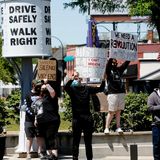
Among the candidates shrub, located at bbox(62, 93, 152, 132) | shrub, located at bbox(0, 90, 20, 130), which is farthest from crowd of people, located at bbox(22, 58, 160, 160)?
shrub, located at bbox(0, 90, 20, 130)

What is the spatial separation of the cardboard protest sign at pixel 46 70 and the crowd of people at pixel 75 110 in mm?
134

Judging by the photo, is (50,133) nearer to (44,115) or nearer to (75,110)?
(44,115)

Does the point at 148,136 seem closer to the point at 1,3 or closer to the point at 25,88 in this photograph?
the point at 25,88

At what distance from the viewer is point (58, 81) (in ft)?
48.0

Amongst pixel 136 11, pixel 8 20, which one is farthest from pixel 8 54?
pixel 136 11

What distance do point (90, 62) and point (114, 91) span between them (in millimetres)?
929

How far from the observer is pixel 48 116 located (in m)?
13.9

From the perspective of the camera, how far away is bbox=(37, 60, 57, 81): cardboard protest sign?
14.2 meters

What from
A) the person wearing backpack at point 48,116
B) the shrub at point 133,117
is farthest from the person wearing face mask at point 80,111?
the shrub at point 133,117

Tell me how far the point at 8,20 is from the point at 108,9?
23244mm

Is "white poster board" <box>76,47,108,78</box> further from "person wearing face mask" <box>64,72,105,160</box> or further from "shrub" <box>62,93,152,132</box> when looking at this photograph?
"person wearing face mask" <box>64,72,105,160</box>

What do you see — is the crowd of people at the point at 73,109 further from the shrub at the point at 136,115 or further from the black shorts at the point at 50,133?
the shrub at the point at 136,115

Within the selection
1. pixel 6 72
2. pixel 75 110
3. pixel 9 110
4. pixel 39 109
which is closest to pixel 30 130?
pixel 39 109

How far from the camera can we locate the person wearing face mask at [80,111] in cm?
1348
